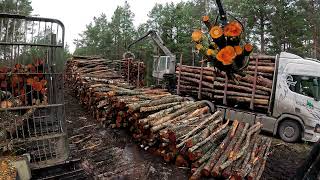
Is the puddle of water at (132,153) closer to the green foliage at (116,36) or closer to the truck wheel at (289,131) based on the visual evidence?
the truck wheel at (289,131)

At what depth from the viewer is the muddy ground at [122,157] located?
604 cm

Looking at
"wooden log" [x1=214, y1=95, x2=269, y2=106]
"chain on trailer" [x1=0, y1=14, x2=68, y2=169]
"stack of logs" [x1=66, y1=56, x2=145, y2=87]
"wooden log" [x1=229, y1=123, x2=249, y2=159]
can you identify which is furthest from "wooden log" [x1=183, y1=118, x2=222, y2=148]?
"stack of logs" [x1=66, y1=56, x2=145, y2=87]

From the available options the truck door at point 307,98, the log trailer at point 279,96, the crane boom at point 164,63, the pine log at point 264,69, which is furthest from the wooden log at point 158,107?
the crane boom at point 164,63

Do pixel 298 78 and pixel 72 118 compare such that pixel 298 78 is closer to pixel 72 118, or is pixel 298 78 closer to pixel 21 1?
pixel 72 118

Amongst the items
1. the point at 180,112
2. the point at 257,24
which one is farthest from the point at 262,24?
the point at 180,112

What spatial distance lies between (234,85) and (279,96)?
1760 millimetres

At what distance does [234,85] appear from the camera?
12141 millimetres

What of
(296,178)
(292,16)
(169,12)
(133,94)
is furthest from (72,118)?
(169,12)

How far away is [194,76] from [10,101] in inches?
382

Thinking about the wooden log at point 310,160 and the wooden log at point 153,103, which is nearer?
the wooden log at point 310,160

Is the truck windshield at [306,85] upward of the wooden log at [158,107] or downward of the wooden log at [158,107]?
upward

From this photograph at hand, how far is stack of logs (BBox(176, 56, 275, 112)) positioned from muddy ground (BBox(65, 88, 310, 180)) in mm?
2258

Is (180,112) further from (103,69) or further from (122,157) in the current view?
(103,69)

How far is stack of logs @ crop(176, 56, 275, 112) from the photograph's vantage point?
37.5 ft
